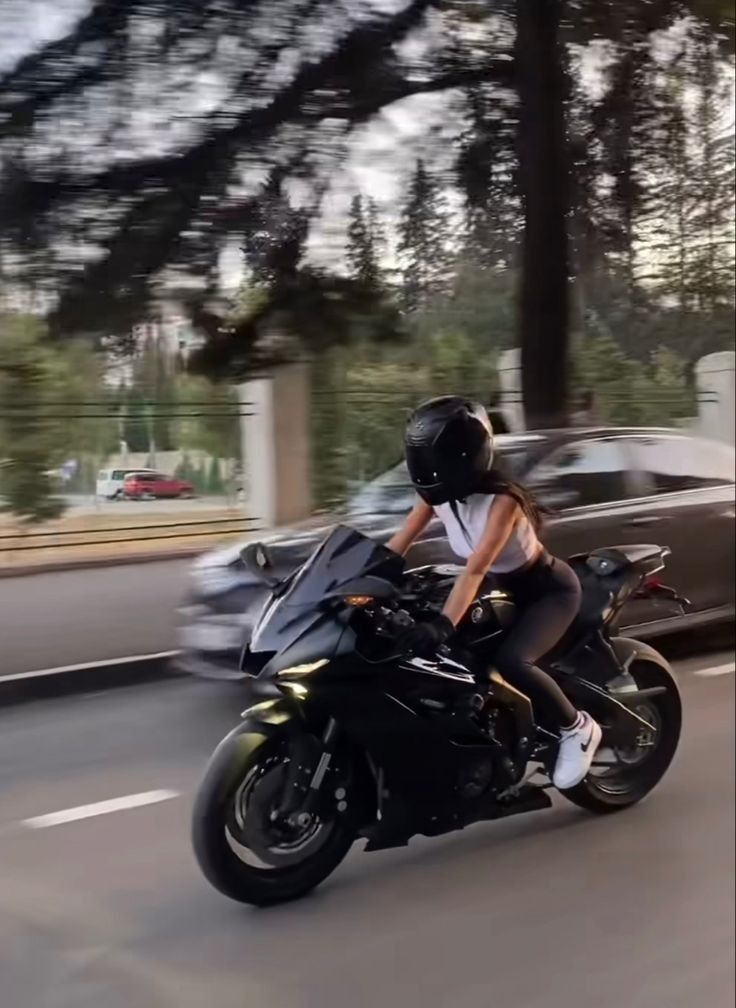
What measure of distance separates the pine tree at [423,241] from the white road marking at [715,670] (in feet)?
2.26

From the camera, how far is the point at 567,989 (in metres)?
1.34

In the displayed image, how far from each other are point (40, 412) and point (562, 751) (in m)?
0.75

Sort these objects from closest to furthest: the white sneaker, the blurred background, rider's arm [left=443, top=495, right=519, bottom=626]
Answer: the blurred background, rider's arm [left=443, top=495, right=519, bottom=626], the white sneaker

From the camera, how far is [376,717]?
1282mm

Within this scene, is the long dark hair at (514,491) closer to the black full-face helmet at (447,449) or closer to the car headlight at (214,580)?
the black full-face helmet at (447,449)

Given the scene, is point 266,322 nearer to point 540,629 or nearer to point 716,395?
point 540,629

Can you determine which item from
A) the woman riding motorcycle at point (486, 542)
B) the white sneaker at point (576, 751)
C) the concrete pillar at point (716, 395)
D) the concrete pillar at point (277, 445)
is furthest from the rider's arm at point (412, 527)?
the concrete pillar at point (716, 395)

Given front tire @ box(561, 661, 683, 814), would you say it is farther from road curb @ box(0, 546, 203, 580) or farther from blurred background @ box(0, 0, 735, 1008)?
road curb @ box(0, 546, 203, 580)

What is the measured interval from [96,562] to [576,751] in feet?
2.14

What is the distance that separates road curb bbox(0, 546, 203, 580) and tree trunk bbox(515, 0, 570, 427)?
0.45 metres

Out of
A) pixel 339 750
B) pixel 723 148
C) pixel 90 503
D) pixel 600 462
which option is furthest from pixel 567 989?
pixel 723 148

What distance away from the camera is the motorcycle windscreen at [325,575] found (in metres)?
1.17

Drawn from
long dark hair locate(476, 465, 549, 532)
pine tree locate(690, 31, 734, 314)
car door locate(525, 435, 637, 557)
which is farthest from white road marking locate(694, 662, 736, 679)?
pine tree locate(690, 31, 734, 314)

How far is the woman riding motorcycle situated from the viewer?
1.18 meters
